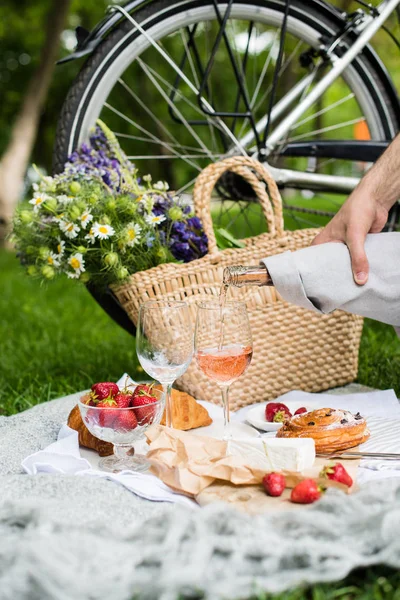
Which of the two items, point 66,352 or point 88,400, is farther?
point 66,352

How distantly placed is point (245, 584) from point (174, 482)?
49cm

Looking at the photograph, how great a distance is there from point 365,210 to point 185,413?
0.80m

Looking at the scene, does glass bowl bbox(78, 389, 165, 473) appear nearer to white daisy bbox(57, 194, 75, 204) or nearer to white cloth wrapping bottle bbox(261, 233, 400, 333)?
white cloth wrapping bottle bbox(261, 233, 400, 333)

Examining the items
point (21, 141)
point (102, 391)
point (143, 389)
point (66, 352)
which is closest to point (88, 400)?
Answer: point (102, 391)

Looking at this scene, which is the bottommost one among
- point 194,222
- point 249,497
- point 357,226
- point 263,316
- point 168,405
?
point 249,497

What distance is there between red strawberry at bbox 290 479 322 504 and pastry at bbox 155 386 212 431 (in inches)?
25.9

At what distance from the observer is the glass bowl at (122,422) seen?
72.2 inches

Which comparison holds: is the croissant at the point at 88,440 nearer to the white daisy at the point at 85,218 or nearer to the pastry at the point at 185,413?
the pastry at the point at 185,413

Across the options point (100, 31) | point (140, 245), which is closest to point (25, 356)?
point (140, 245)

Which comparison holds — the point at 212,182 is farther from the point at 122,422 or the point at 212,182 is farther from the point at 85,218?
the point at 122,422

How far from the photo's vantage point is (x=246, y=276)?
211 cm

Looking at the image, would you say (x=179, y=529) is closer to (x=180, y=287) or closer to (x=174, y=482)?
(x=174, y=482)

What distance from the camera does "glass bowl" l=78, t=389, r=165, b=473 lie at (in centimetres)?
183

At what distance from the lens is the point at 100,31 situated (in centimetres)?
284
